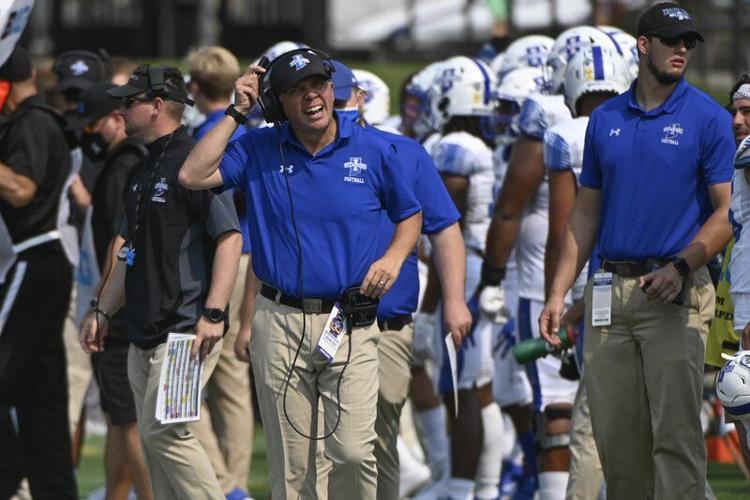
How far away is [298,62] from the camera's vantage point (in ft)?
22.9

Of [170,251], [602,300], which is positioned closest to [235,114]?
[170,251]

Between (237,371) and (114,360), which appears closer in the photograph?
(114,360)

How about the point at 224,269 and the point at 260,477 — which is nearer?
the point at 224,269

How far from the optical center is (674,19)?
7.10m

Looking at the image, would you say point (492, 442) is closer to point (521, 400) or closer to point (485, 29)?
point (521, 400)

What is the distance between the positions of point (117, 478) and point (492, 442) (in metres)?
2.11

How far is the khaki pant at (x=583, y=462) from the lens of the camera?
7812mm

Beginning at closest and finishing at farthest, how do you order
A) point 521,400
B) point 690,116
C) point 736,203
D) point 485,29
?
point 736,203 → point 690,116 → point 521,400 → point 485,29

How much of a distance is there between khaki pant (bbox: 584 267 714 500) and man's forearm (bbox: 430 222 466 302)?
0.53 metres

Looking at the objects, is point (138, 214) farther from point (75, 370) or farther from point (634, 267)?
point (75, 370)

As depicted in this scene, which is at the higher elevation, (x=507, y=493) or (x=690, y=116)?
(x=690, y=116)

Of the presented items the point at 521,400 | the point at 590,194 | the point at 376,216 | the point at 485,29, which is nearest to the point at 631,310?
the point at 590,194

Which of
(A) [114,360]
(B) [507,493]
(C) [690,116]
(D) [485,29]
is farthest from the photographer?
(D) [485,29]

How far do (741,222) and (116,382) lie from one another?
350 centimetres
